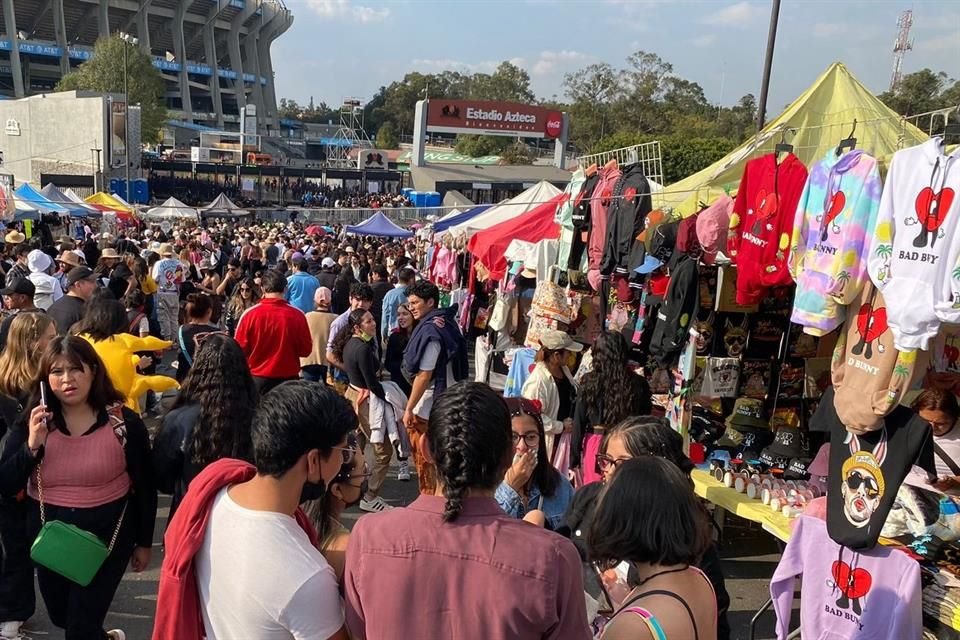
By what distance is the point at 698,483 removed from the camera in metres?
4.93

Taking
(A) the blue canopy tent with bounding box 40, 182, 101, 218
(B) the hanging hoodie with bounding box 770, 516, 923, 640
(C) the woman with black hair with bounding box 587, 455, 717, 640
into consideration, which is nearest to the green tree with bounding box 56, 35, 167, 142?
(A) the blue canopy tent with bounding box 40, 182, 101, 218

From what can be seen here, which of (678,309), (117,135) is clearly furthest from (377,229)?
(117,135)

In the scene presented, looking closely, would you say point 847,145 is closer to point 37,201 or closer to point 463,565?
point 463,565

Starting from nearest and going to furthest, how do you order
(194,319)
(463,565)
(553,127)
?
1. (463,565)
2. (194,319)
3. (553,127)

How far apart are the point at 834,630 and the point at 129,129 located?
45731 mm

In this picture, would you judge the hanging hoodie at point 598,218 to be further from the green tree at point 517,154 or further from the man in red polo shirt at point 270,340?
the green tree at point 517,154

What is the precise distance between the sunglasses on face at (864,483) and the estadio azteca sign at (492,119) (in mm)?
49834

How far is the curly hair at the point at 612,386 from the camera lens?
160 inches

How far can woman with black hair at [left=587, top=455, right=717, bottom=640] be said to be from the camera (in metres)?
1.76

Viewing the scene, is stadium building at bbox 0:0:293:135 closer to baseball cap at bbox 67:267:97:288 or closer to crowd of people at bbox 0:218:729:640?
baseball cap at bbox 67:267:97:288

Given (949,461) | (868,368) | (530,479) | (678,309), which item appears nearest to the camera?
(530,479)

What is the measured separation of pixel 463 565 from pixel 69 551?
2054 millimetres

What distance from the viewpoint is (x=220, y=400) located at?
3123 mm

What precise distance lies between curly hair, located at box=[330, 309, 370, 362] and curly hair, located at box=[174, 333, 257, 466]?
270 cm
